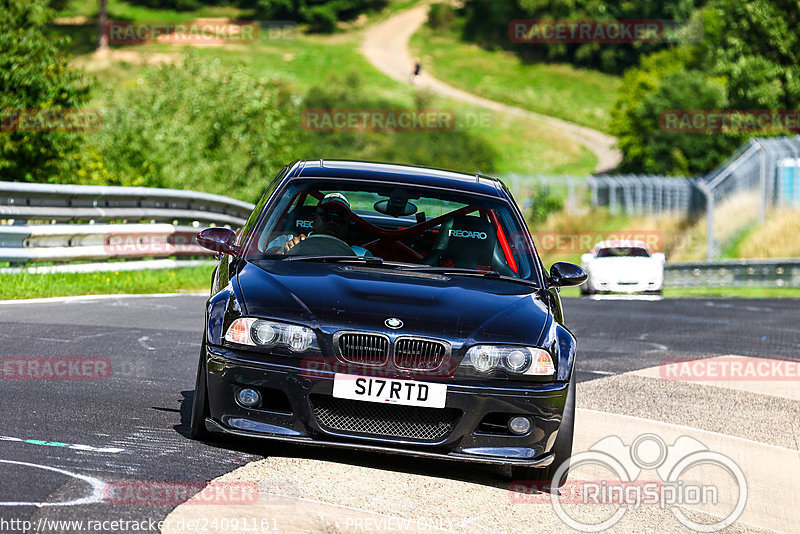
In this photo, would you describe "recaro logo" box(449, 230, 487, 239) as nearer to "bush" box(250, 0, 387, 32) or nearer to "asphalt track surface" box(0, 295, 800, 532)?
"asphalt track surface" box(0, 295, 800, 532)

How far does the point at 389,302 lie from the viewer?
584cm

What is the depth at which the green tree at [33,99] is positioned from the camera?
25.4m

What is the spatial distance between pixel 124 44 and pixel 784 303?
93.5 metres

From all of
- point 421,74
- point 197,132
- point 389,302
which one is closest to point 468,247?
point 389,302

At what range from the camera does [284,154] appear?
127 feet

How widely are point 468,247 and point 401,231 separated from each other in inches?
17.9

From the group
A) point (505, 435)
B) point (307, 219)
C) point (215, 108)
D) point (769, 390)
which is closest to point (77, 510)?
point (505, 435)

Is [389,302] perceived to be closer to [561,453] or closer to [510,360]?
[510,360]

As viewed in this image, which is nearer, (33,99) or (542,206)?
(33,99)

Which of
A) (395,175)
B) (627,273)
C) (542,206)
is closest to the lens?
(395,175)

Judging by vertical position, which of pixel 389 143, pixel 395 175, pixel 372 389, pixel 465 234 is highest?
pixel 395 175

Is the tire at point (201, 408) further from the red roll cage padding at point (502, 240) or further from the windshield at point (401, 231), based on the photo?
the red roll cage padding at point (502, 240)

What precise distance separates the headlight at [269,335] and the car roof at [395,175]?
5.43 feet

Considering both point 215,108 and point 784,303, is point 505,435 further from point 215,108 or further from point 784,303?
point 215,108
